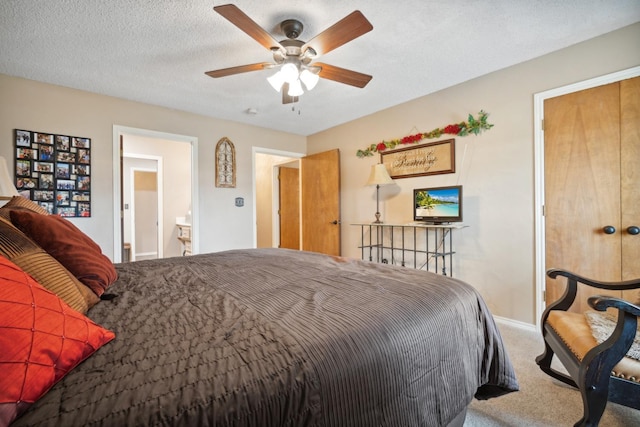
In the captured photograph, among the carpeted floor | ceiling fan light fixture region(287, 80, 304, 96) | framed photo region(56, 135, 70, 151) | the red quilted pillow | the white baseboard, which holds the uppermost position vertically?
ceiling fan light fixture region(287, 80, 304, 96)

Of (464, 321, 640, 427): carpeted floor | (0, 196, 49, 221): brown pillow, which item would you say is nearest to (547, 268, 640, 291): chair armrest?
(464, 321, 640, 427): carpeted floor

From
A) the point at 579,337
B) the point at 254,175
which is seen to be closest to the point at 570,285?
the point at 579,337

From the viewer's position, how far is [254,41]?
2191 millimetres

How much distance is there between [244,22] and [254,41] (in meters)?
0.68

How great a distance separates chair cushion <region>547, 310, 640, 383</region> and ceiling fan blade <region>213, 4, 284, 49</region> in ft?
7.68

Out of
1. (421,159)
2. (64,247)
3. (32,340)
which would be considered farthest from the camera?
(421,159)

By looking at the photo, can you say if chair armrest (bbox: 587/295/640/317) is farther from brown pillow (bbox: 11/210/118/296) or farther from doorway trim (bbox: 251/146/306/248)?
doorway trim (bbox: 251/146/306/248)

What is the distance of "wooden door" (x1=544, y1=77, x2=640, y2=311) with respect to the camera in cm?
210

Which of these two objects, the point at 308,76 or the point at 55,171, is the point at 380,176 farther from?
the point at 55,171

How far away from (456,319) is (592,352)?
0.66 metres

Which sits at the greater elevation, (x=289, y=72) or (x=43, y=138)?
(x=289, y=72)

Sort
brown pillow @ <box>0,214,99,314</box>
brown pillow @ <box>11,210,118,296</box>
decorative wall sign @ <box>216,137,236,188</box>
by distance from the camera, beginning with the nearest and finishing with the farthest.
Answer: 1. brown pillow @ <box>0,214,99,314</box>
2. brown pillow @ <box>11,210,118,296</box>
3. decorative wall sign @ <box>216,137,236,188</box>

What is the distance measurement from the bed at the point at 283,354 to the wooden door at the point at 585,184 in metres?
1.62

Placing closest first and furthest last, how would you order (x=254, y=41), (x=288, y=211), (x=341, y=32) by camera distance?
(x=341, y=32) → (x=254, y=41) → (x=288, y=211)
